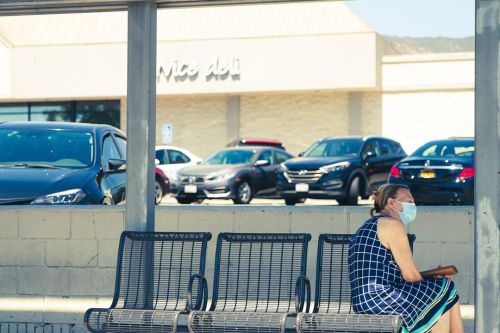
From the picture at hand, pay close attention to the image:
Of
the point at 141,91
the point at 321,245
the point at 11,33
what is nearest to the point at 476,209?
the point at 321,245

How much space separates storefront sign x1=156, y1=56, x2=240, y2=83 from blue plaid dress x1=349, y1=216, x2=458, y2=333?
120ft

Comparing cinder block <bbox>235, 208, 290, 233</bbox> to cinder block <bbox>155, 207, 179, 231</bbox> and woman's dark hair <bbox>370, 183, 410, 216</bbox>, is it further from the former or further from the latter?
woman's dark hair <bbox>370, 183, 410, 216</bbox>

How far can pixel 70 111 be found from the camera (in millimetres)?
47781

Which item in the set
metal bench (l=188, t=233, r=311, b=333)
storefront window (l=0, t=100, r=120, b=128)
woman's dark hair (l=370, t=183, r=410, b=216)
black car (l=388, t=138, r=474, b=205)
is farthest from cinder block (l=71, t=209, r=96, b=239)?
storefront window (l=0, t=100, r=120, b=128)

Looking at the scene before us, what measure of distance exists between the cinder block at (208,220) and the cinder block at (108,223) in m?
0.56

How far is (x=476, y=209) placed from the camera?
25.4 ft

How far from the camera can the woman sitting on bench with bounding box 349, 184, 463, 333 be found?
7410mm

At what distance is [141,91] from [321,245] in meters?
1.96

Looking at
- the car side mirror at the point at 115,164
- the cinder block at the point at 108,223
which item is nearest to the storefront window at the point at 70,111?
the car side mirror at the point at 115,164

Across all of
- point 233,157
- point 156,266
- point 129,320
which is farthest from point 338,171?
point 129,320

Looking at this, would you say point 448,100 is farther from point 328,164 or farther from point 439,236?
point 439,236

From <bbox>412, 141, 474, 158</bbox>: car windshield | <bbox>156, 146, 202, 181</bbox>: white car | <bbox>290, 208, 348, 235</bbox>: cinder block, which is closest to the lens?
<bbox>290, 208, 348, 235</bbox>: cinder block

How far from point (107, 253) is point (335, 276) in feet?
7.59

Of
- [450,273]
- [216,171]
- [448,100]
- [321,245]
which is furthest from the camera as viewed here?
[448,100]
